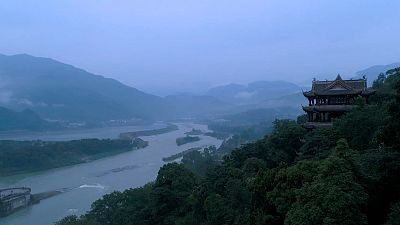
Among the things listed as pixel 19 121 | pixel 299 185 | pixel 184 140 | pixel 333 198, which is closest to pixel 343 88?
pixel 299 185

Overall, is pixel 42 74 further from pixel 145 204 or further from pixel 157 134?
pixel 145 204

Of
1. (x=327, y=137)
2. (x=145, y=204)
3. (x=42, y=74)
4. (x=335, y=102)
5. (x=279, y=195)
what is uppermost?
(x=42, y=74)

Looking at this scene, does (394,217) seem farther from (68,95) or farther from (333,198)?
(68,95)

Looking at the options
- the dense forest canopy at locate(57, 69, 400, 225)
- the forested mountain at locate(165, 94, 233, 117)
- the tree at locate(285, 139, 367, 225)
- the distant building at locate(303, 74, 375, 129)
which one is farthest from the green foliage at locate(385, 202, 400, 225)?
the forested mountain at locate(165, 94, 233, 117)

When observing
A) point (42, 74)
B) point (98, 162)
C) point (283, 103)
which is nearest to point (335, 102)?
point (98, 162)

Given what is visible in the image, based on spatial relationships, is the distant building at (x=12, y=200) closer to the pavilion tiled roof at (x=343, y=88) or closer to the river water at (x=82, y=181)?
the river water at (x=82, y=181)

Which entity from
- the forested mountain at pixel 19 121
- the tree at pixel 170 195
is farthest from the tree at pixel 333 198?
the forested mountain at pixel 19 121
